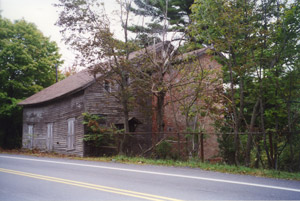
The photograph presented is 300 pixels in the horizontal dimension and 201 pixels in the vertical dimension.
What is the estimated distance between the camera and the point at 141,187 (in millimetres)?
6449

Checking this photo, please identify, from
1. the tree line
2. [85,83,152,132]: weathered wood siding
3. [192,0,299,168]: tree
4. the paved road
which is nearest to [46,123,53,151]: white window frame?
[85,83,152,132]: weathered wood siding

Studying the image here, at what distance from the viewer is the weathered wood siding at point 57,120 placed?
18.0 meters

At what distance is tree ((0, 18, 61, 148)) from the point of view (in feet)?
79.3

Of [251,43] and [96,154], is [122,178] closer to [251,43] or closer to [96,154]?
[251,43]

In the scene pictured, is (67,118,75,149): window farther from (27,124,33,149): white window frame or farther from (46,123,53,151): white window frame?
(27,124,33,149): white window frame

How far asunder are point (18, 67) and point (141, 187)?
22.2 meters

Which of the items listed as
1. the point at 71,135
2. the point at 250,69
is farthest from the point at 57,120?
the point at 250,69

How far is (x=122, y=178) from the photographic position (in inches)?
303

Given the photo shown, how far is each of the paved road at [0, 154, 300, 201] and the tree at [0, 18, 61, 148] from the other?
60.1 ft

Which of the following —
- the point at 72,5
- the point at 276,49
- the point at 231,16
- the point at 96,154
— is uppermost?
the point at 72,5

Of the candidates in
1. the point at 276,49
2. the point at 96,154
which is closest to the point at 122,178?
the point at 276,49

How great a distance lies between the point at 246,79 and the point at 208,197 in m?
7.29

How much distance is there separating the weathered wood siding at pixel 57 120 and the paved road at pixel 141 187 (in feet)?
31.1

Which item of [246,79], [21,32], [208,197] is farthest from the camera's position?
[21,32]
